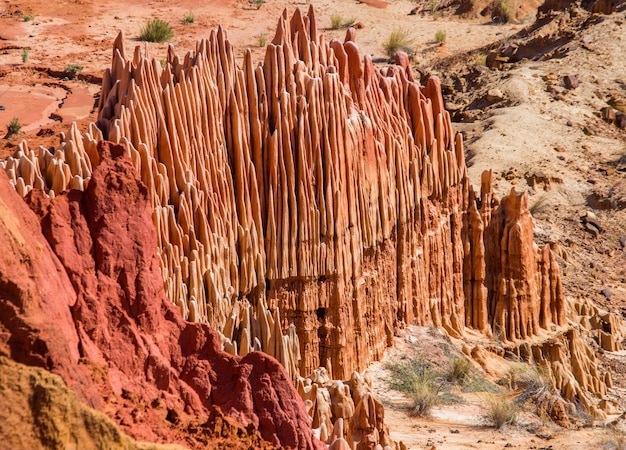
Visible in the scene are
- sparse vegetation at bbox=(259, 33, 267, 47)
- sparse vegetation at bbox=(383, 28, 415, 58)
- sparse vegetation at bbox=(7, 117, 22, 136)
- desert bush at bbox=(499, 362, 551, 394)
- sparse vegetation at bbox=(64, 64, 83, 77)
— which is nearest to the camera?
desert bush at bbox=(499, 362, 551, 394)

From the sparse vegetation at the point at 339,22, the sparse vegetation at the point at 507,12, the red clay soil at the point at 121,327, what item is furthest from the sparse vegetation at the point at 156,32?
the red clay soil at the point at 121,327

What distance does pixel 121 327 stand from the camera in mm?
10016

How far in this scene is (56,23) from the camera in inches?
1340

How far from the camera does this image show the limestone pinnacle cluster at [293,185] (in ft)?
42.1

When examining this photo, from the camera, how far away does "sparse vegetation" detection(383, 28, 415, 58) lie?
116ft

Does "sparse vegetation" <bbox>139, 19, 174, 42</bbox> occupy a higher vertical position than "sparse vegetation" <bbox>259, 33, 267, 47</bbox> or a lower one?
higher

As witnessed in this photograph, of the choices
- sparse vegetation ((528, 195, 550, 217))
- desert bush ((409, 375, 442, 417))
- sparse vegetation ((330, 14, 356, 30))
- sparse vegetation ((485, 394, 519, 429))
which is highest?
sparse vegetation ((330, 14, 356, 30))

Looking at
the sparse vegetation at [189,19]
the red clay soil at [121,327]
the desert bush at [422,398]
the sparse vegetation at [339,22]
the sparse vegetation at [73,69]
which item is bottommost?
the desert bush at [422,398]

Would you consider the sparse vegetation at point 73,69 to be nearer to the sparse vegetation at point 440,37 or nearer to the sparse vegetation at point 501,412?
the sparse vegetation at point 440,37

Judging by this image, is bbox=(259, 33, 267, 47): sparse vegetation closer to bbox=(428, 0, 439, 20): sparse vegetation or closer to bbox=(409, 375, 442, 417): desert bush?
bbox=(428, 0, 439, 20): sparse vegetation

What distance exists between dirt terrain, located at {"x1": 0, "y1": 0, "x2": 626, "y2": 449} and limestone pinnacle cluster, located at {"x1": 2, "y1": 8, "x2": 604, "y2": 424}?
5.26 ft

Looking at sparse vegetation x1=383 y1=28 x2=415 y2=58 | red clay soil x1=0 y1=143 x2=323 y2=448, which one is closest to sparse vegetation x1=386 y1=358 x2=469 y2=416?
red clay soil x1=0 y1=143 x2=323 y2=448

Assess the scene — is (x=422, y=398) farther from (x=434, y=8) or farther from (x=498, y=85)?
(x=434, y=8)

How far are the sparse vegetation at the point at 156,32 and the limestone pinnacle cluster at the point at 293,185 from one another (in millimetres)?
14169
